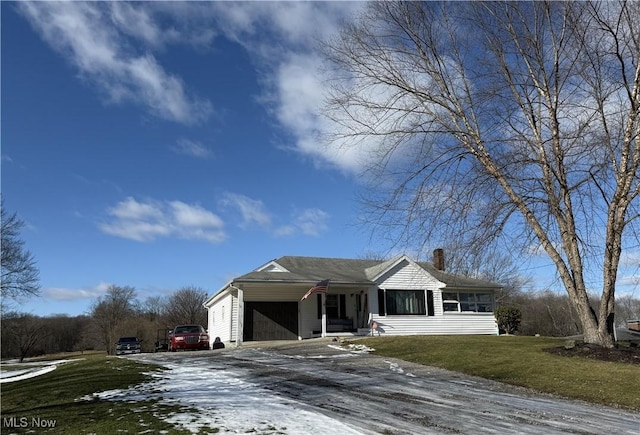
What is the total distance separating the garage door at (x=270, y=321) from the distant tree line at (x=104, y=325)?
856 inches

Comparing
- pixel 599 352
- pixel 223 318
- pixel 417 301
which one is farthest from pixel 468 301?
pixel 599 352

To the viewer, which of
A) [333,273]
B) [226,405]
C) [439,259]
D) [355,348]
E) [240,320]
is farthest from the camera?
[439,259]

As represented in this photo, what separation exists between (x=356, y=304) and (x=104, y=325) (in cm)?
5239

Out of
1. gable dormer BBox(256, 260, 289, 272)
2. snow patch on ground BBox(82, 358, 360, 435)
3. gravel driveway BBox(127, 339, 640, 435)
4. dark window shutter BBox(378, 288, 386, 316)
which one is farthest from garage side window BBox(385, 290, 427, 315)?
snow patch on ground BBox(82, 358, 360, 435)

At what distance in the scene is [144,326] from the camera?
50.3 meters

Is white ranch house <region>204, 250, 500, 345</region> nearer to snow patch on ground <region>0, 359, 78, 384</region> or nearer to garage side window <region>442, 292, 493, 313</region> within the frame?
garage side window <region>442, 292, 493, 313</region>

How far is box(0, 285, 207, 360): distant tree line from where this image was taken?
164ft

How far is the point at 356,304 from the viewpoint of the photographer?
2647 cm

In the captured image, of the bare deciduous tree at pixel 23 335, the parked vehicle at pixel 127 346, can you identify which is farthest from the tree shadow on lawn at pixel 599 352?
the bare deciduous tree at pixel 23 335

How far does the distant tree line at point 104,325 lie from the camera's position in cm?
5003

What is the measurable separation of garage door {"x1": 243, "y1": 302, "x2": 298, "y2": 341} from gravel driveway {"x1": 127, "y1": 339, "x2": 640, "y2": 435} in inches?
419

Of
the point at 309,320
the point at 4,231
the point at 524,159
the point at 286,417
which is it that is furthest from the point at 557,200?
the point at 4,231

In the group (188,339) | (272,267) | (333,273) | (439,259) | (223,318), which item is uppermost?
(439,259)

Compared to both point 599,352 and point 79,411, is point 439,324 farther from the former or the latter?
point 79,411
